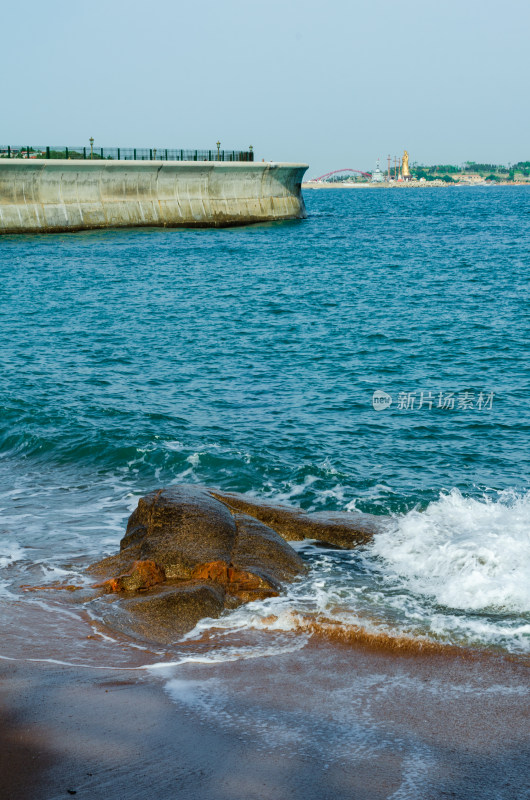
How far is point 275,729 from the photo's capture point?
6215 millimetres

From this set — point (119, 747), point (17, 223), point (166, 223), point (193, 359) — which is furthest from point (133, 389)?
point (166, 223)

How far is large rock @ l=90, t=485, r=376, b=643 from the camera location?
825 centimetres

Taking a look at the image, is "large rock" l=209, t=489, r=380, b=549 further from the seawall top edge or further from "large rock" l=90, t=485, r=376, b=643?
the seawall top edge

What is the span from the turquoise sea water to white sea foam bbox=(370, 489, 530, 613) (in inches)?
1.2

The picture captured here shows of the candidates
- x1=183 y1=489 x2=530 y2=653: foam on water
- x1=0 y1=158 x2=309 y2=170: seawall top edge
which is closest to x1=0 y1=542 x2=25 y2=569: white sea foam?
x1=183 y1=489 x2=530 y2=653: foam on water

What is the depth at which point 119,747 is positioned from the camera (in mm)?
5879

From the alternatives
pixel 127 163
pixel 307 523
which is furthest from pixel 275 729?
pixel 127 163

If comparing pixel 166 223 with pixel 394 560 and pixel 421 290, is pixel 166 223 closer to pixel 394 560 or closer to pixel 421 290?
pixel 421 290

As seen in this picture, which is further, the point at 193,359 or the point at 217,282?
the point at 217,282

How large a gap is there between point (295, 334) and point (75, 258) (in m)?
23.7

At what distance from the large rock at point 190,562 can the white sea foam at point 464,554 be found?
72 cm

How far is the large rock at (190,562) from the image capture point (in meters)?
8.25

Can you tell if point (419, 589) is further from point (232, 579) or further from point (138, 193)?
point (138, 193)

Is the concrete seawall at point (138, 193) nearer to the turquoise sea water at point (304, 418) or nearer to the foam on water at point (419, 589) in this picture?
the turquoise sea water at point (304, 418)
